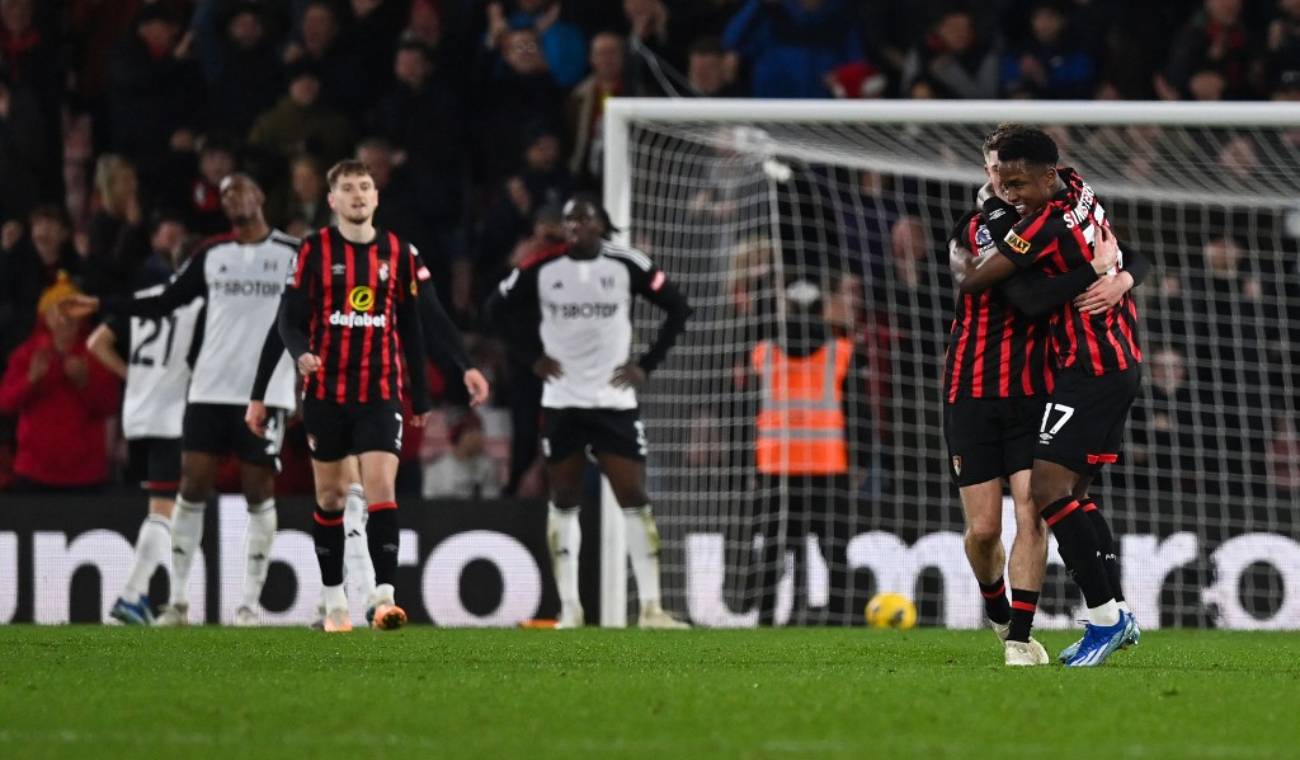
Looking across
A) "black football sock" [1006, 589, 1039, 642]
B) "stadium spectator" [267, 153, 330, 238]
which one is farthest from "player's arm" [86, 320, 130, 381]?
"black football sock" [1006, 589, 1039, 642]

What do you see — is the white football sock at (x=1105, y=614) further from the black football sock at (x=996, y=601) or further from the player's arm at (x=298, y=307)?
the player's arm at (x=298, y=307)

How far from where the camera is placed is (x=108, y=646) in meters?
8.80

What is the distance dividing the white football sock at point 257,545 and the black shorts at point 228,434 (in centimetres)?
26

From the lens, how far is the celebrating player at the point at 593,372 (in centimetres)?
1195

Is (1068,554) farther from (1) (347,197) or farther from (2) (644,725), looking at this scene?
(1) (347,197)

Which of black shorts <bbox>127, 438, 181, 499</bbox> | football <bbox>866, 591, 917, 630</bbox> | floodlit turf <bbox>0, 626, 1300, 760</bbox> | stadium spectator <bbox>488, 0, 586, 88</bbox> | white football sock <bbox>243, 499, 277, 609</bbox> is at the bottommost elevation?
football <bbox>866, 591, 917, 630</bbox>

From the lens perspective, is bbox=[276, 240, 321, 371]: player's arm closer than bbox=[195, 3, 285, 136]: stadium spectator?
Yes

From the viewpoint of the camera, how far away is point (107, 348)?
1267cm

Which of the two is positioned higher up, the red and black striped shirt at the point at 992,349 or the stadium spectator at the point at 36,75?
the stadium spectator at the point at 36,75

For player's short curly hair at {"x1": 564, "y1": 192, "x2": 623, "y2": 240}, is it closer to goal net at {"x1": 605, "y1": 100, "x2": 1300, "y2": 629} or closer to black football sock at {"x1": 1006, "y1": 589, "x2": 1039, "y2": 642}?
goal net at {"x1": 605, "y1": 100, "x2": 1300, "y2": 629}

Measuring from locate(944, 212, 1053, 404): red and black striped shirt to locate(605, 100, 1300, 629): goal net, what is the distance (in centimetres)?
457

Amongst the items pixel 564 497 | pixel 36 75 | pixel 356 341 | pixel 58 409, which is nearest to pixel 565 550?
pixel 564 497

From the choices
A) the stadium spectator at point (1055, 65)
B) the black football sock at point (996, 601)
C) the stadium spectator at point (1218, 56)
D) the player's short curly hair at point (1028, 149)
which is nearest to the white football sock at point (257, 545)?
the black football sock at point (996, 601)

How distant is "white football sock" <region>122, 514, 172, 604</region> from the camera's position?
467 inches
